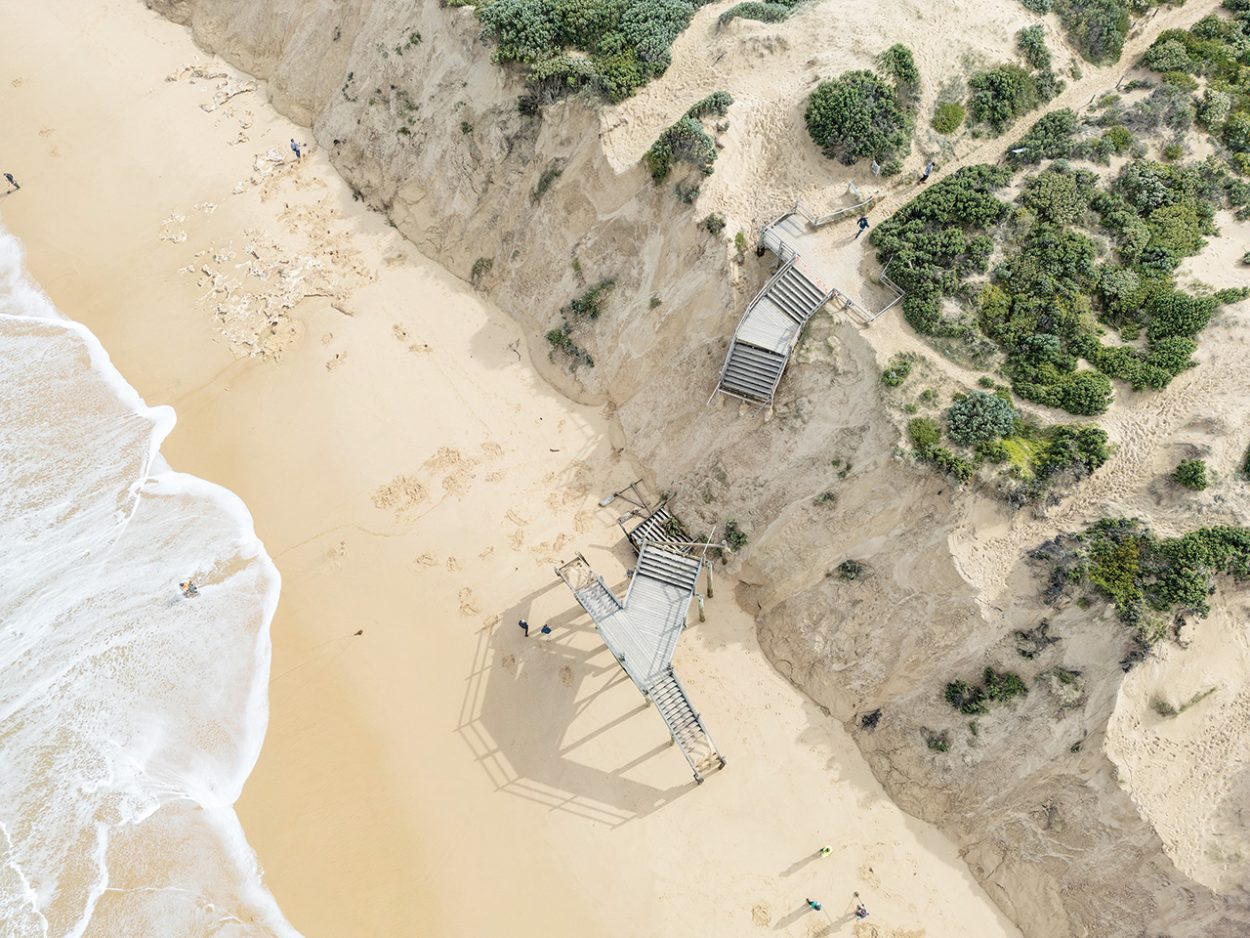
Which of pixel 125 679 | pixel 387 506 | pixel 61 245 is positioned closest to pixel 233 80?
pixel 61 245

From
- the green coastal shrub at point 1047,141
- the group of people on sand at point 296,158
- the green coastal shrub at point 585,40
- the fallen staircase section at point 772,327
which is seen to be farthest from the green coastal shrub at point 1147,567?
Result: the group of people on sand at point 296,158

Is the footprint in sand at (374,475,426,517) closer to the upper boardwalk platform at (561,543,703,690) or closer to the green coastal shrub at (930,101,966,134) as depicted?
the upper boardwalk platform at (561,543,703,690)

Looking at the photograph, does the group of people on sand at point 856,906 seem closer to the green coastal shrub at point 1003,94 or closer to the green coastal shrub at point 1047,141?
the green coastal shrub at point 1047,141

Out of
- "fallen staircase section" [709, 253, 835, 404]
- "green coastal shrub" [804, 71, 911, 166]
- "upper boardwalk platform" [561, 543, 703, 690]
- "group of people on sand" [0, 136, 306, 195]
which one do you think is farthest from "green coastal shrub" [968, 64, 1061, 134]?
"group of people on sand" [0, 136, 306, 195]

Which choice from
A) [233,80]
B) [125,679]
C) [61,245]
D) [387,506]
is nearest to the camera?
[125,679]

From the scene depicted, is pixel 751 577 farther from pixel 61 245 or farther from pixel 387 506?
pixel 61 245
